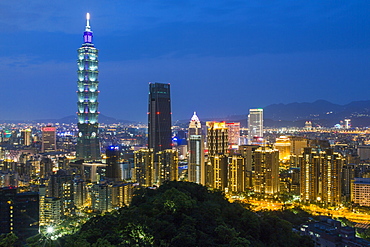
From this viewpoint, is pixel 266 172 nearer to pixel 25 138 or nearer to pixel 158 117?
pixel 158 117

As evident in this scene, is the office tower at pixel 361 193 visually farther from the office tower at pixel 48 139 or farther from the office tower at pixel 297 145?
the office tower at pixel 48 139

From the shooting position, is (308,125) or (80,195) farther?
(308,125)

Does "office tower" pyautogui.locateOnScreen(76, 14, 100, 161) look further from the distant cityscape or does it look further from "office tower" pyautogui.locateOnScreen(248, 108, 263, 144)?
"office tower" pyautogui.locateOnScreen(248, 108, 263, 144)

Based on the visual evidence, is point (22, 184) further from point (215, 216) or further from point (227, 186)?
point (215, 216)

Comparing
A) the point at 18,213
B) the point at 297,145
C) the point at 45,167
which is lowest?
the point at 18,213

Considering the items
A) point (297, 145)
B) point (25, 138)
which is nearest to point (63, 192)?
point (297, 145)

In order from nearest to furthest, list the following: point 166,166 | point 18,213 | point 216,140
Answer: point 18,213 → point 166,166 → point 216,140

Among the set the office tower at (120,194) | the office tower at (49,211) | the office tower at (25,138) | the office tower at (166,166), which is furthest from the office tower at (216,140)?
the office tower at (25,138)
